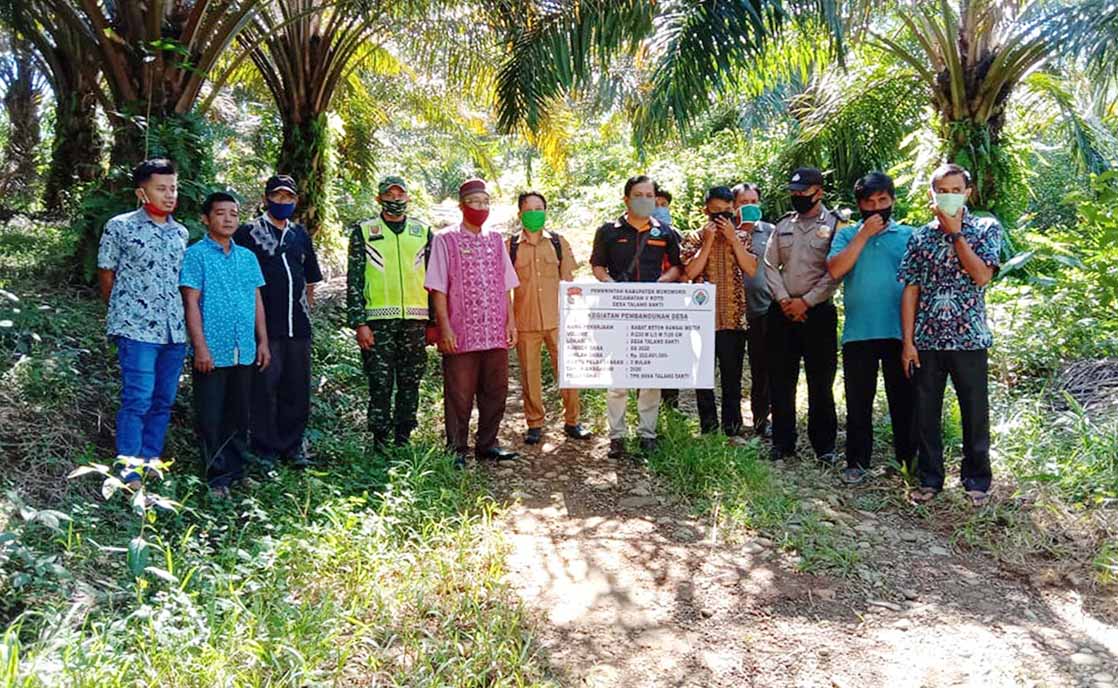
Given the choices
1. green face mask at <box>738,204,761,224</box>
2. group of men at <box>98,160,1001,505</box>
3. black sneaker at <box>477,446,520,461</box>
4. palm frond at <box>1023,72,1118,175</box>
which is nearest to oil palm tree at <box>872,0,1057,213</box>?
palm frond at <box>1023,72,1118,175</box>

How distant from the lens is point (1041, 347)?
579cm

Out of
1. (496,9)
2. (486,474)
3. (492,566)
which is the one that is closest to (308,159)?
(496,9)

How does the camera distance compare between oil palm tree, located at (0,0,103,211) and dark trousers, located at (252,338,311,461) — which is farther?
oil palm tree, located at (0,0,103,211)

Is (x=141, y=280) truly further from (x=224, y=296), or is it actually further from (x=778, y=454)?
(x=778, y=454)

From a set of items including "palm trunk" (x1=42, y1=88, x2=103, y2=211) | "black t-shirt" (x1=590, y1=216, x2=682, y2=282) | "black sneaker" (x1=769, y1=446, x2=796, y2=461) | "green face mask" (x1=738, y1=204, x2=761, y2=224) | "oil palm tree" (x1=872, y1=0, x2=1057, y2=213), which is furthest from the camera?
"palm trunk" (x1=42, y1=88, x2=103, y2=211)

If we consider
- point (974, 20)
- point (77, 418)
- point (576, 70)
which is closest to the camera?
point (77, 418)

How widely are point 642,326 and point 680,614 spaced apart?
1999mm

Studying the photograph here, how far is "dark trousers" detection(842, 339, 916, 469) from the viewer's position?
4504mm

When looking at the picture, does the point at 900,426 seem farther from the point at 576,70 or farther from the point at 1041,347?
the point at 576,70

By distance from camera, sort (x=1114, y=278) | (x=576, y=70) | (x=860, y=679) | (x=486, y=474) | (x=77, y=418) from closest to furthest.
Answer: (x=860, y=679)
(x=77, y=418)
(x=486, y=474)
(x=1114, y=278)
(x=576, y=70)

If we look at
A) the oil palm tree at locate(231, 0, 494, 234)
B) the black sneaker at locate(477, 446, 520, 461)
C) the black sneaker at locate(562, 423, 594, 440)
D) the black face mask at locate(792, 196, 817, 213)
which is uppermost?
the oil palm tree at locate(231, 0, 494, 234)

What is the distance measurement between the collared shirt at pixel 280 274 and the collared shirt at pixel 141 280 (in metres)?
0.50

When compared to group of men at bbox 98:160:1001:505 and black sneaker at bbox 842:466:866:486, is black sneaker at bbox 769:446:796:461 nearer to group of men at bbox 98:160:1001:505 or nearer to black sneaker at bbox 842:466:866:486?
group of men at bbox 98:160:1001:505

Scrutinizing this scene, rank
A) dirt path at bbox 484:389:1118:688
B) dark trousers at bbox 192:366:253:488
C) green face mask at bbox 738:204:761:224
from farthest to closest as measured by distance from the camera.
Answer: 1. green face mask at bbox 738:204:761:224
2. dark trousers at bbox 192:366:253:488
3. dirt path at bbox 484:389:1118:688
